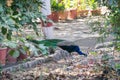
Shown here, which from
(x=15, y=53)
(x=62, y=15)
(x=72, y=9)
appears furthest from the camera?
(x=72, y=9)

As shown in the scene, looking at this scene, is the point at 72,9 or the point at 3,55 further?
the point at 72,9

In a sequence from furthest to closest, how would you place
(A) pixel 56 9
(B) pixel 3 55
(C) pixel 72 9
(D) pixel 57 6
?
(C) pixel 72 9
(A) pixel 56 9
(D) pixel 57 6
(B) pixel 3 55

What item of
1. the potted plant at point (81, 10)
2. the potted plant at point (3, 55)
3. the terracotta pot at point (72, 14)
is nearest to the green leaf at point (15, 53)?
the potted plant at point (3, 55)

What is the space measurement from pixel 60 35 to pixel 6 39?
7.96 m

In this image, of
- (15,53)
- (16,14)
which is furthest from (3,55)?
(15,53)

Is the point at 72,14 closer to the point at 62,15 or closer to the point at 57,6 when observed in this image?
the point at 62,15

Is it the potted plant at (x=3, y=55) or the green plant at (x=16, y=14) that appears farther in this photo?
the potted plant at (x=3, y=55)

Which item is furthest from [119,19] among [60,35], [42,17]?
[60,35]

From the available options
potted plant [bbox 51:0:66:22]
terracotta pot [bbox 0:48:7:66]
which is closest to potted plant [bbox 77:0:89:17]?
potted plant [bbox 51:0:66:22]

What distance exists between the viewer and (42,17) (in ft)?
11.0

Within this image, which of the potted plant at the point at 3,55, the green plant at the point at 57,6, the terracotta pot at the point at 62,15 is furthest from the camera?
the terracotta pot at the point at 62,15

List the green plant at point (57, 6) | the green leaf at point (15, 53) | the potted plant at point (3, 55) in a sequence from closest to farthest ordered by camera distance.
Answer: the green leaf at point (15, 53) < the potted plant at point (3, 55) < the green plant at point (57, 6)

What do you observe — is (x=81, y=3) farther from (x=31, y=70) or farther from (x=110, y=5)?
(x=110, y=5)

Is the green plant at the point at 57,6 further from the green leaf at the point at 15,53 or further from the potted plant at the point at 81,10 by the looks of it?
the green leaf at the point at 15,53
